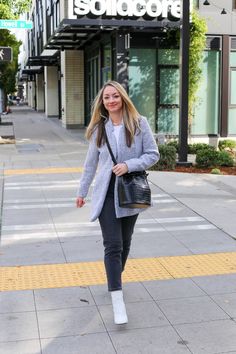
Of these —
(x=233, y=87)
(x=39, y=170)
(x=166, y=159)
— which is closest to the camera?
(x=166, y=159)

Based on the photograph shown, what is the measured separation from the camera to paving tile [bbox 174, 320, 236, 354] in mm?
3740

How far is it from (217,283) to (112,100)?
6.56ft

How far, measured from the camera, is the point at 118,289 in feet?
13.8

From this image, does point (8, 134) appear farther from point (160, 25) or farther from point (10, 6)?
point (160, 25)

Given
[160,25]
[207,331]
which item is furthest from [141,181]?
[160,25]

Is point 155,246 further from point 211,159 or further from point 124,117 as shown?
point 211,159

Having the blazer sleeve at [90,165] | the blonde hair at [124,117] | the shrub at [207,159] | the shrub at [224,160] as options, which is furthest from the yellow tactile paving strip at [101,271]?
the shrub at [224,160]

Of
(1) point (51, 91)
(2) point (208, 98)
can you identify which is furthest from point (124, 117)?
(1) point (51, 91)

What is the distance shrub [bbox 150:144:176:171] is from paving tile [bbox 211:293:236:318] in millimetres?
6947

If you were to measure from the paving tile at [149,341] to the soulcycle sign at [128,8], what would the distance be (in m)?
12.4

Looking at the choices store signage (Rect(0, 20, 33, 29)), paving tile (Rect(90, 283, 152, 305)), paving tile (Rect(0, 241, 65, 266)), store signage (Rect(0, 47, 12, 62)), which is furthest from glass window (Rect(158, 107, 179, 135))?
paving tile (Rect(90, 283, 152, 305))

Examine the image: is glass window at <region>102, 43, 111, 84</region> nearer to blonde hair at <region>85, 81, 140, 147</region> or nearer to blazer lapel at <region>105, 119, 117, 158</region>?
blonde hair at <region>85, 81, 140, 147</region>

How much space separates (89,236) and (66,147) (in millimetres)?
10078

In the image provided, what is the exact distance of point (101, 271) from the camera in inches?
211
